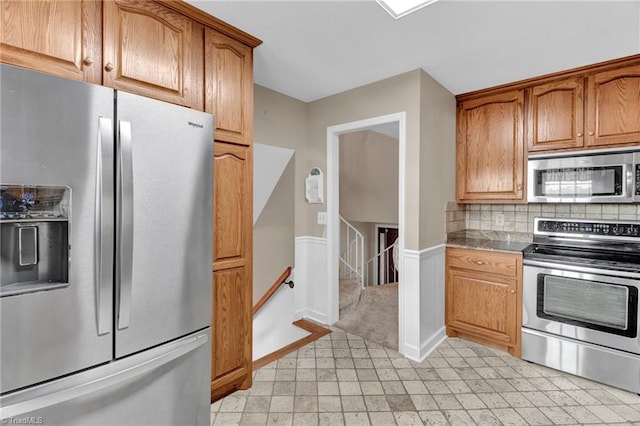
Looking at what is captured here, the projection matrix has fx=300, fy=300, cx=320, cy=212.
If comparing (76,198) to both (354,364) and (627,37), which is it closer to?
(354,364)

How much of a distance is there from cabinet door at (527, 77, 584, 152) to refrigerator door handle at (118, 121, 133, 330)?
3048 millimetres

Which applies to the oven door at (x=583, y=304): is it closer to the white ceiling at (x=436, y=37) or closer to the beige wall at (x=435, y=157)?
the beige wall at (x=435, y=157)

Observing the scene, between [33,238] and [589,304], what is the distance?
322 centimetres

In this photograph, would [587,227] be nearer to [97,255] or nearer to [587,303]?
[587,303]

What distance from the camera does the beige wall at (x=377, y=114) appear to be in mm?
2430

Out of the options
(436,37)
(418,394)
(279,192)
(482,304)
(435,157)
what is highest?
(436,37)

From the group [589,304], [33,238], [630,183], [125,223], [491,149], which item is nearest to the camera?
[33,238]

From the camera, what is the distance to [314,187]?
313 cm

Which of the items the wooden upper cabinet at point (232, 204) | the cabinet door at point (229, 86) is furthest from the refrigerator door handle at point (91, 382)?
the cabinet door at point (229, 86)

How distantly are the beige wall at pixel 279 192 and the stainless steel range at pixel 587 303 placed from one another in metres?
2.13

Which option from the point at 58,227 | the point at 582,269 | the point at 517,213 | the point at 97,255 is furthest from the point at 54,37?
the point at 517,213

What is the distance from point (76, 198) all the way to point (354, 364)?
6.91 feet

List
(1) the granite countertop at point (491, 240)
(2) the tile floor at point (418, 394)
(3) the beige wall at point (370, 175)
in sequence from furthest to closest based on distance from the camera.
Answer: (3) the beige wall at point (370, 175), (1) the granite countertop at point (491, 240), (2) the tile floor at point (418, 394)

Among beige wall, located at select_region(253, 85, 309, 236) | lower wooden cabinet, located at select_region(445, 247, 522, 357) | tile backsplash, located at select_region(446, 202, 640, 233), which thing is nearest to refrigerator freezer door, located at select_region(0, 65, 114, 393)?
beige wall, located at select_region(253, 85, 309, 236)
